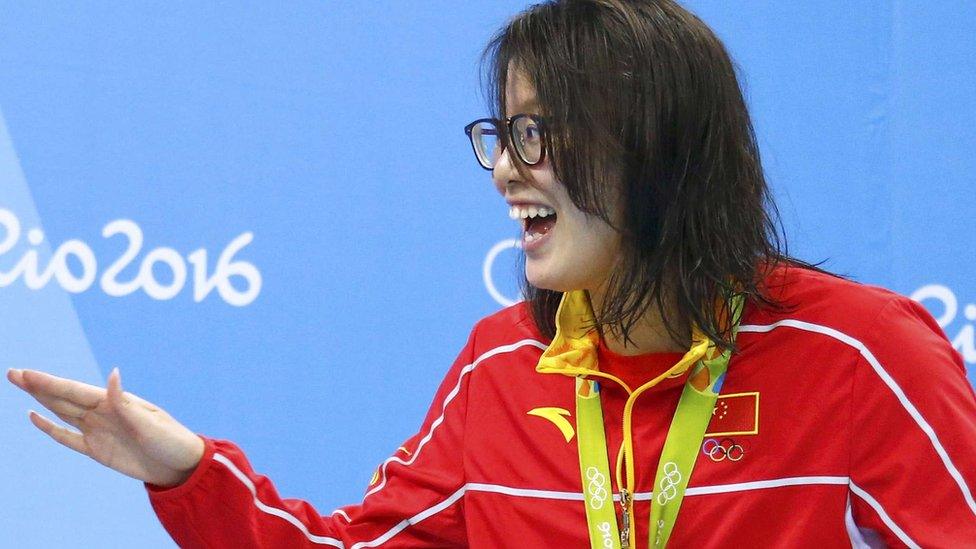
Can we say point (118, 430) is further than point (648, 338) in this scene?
No

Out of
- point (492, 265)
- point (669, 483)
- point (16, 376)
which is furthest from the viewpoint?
point (492, 265)

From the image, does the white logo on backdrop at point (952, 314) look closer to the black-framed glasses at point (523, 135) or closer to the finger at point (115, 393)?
the black-framed glasses at point (523, 135)

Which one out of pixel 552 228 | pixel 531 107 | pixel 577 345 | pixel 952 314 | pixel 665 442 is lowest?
pixel 952 314

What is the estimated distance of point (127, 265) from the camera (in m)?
1.81

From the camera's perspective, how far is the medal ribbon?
1.20 metres

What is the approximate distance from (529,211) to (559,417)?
228mm

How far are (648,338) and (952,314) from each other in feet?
2.79

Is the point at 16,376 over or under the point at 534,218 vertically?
over

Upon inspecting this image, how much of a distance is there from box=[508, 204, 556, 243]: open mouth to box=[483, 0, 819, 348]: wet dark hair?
5cm

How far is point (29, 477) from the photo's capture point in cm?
180

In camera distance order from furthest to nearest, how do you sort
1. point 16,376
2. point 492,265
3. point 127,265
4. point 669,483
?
point 492,265, point 127,265, point 669,483, point 16,376

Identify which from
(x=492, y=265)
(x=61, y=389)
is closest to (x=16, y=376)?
(x=61, y=389)

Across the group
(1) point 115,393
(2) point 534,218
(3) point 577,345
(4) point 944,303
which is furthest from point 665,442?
(4) point 944,303

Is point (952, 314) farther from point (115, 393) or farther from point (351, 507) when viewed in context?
point (115, 393)
